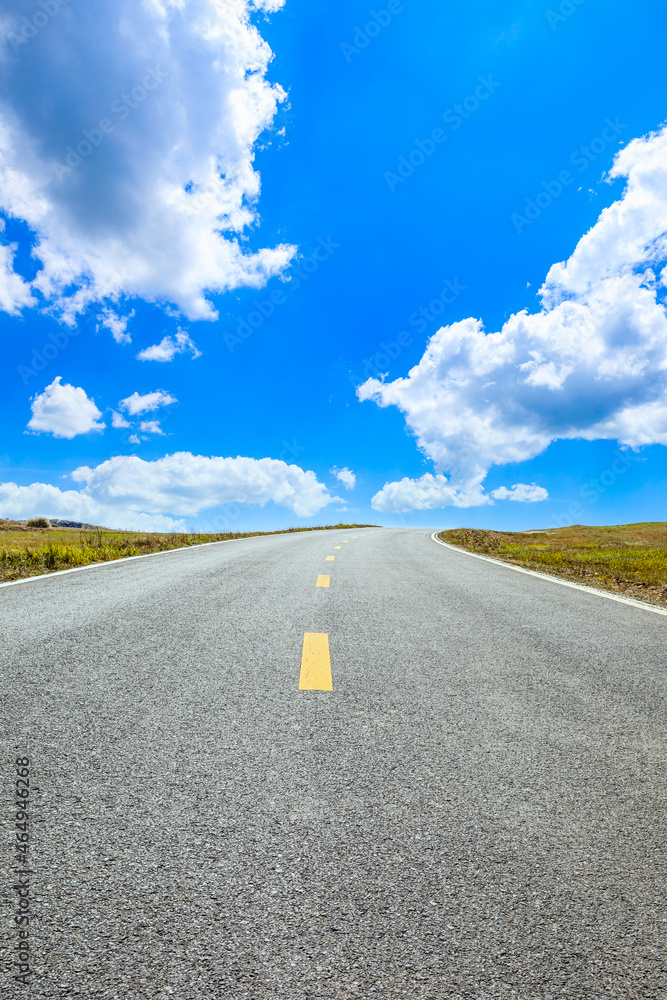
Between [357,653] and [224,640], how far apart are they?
112 cm

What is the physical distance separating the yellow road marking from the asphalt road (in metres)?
0.08

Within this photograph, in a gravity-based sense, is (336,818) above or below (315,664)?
below

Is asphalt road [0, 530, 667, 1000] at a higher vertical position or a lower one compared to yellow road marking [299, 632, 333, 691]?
lower

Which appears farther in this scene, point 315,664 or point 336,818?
point 315,664

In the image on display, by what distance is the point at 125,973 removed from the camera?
48.5 inches

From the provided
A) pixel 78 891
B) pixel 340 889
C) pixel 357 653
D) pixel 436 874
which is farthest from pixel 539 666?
pixel 78 891

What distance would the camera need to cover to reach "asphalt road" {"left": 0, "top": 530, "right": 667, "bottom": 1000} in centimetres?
130

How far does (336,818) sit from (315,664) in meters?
1.69

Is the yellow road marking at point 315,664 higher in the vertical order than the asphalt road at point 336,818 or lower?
higher

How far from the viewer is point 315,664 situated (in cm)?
354

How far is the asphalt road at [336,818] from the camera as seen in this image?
51.0 inches

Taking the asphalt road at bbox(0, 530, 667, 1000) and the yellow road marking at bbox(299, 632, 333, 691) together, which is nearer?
the asphalt road at bbox(0, 530, 667, 1000)

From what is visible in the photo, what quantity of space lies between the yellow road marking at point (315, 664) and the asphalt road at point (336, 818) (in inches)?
3.1

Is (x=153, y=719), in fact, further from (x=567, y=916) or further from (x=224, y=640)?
(x=567, y=916)
